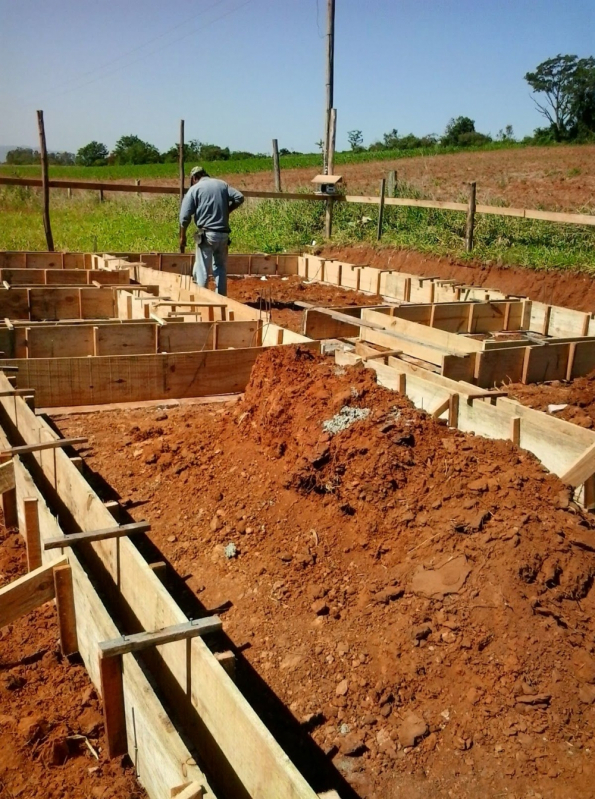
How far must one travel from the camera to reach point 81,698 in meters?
3.21

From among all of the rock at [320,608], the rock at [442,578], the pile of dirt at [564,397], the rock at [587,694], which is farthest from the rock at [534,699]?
the pile of dirt at [564,397]

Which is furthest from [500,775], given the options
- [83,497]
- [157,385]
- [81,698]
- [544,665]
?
[157,385]

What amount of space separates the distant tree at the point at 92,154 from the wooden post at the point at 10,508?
75004mm

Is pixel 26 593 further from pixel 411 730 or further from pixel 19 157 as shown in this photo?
pixel 19 157

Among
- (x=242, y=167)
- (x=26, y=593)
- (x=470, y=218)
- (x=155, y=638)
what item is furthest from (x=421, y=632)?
(x=242, y=167)

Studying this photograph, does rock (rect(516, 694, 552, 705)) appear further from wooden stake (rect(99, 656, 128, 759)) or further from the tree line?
the tree line

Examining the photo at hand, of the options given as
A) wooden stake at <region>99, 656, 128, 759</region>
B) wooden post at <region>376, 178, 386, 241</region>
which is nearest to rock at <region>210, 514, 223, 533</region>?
wooden stake at <region>99, 656, 128, 759</region>

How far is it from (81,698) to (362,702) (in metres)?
1.31

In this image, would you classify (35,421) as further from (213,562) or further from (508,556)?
(508,556)

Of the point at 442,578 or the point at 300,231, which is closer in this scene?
the point at 442,578

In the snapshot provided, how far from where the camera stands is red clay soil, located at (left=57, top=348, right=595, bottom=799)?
315 cm

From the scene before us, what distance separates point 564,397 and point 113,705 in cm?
574

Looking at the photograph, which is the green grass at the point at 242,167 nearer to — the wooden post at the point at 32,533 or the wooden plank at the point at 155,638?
the wooden post at the point at 32,533

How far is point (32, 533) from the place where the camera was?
4086mm
